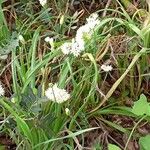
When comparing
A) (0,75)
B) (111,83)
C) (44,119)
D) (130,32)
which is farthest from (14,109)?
(130,32)

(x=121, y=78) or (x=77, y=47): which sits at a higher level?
(x=77, y=47)

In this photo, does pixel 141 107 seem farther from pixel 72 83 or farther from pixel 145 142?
pixel 72 83

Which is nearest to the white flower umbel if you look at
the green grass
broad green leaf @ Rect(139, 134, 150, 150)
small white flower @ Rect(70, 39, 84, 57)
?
the green grass

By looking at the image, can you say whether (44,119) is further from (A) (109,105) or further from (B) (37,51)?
(B) (37,51)

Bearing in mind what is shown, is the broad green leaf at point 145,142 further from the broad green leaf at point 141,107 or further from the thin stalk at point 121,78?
the thin stalk at point 121,78

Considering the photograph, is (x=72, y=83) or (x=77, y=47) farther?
(x=72, y=83)

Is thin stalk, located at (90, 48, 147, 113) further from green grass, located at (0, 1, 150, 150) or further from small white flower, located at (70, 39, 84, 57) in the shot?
small white flower, located at (70, 39, 84, 57)

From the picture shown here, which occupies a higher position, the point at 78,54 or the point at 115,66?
the point at 78,54

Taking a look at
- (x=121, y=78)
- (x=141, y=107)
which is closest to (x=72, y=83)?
(x=121, y=78)
